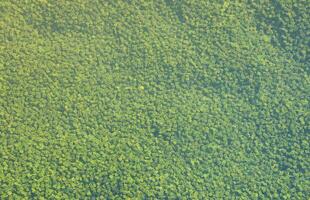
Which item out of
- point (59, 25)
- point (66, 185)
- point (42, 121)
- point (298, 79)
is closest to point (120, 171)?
point (66, 185)

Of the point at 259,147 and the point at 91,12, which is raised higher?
the point at 91,12

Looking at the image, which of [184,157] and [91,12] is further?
[91,12]

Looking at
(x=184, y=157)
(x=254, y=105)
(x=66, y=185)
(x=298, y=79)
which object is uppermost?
(x=298, y=79)

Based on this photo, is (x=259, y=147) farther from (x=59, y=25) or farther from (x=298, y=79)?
(x=59, y=25)

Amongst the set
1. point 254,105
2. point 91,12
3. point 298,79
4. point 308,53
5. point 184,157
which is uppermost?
point 91,12

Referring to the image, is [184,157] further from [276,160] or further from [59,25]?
[59,25]

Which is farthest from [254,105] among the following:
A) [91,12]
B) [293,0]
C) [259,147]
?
[91,12]
